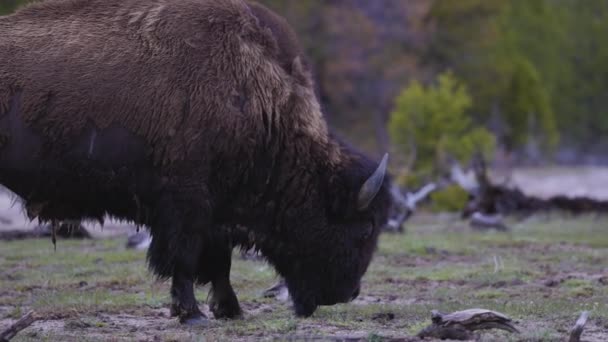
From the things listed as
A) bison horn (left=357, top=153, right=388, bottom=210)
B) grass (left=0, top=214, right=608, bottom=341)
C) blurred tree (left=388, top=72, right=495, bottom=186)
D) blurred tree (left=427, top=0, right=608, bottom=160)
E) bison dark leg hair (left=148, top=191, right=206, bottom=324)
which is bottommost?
blurred tree (left=427, top=0, right=608, bottom=160)

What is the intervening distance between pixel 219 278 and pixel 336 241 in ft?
3.49

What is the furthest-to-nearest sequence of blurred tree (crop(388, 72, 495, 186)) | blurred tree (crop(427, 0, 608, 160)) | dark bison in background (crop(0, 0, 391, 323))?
1. blurred tree (crop(427, 0, 608, 160))
2. blurred tree (crop(388, 72, 495, 186))
3. dark bison in background (crop(0, 0, 391, 323))

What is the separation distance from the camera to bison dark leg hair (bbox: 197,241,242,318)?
332 inches

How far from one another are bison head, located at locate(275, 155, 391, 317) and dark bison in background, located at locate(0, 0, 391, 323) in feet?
0.04

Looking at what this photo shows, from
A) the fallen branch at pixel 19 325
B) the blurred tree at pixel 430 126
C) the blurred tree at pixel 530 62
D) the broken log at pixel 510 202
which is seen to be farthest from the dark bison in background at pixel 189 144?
the blurred tree at pixel 530 62

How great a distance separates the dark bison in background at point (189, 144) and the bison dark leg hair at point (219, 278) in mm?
→ 13

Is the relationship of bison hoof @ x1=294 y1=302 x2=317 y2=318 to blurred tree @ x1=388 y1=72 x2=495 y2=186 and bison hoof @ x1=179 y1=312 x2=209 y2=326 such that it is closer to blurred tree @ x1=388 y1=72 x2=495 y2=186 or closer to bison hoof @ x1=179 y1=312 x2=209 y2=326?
bison hoof @ x1=179 y1=312 x2=209 y2=326

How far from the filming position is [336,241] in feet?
27.2

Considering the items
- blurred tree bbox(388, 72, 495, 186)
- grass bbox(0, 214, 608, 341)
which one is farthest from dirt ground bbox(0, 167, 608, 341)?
blurred tree bbox(388, 72, 495, 186)

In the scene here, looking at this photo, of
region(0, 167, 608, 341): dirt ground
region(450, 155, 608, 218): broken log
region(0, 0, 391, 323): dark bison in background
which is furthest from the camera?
region(450, 155, 608, 218): broken log

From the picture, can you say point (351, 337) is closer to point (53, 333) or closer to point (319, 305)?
point (319, 305)

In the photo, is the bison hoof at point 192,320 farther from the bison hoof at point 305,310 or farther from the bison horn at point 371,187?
the bison horn at point 371,187

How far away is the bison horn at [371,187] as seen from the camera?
7992 millimetres

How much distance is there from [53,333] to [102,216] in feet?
3.53
